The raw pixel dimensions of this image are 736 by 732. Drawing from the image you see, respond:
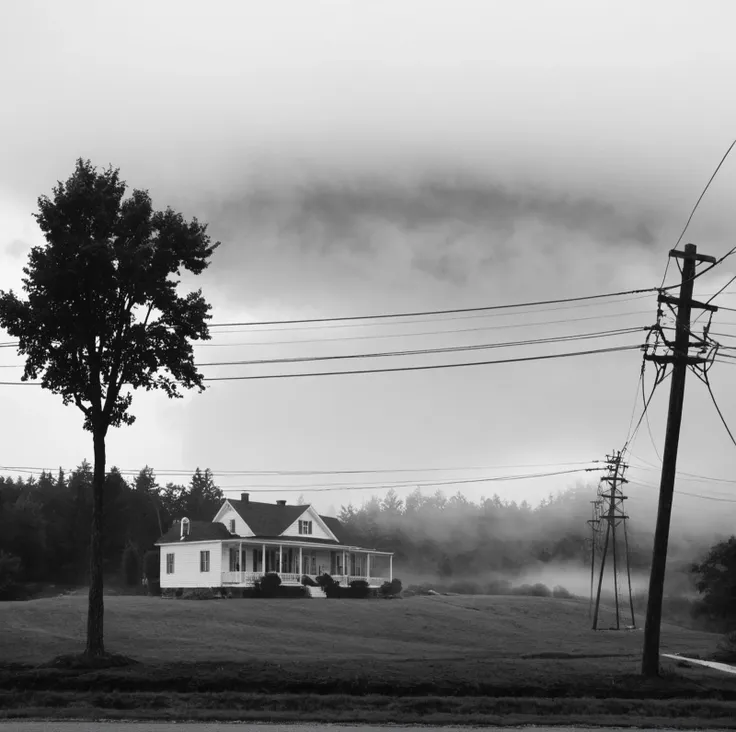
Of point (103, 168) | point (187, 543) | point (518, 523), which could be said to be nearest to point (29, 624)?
point (103, 168)

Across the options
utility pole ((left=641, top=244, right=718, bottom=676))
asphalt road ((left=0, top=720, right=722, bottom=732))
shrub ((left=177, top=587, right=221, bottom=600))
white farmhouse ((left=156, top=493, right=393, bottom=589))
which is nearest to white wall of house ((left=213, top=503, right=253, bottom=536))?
white farmhouse ((left=156, top=493, right=393, bottom=589))

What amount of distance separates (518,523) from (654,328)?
8199 centimetres

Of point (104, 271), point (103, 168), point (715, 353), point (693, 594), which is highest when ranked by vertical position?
point (103, 168)

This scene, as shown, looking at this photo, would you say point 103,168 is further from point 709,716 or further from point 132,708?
point 709,716

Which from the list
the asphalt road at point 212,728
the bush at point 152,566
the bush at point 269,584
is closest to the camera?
the asphalt road at point 212,728

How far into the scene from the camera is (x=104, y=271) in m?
33.0

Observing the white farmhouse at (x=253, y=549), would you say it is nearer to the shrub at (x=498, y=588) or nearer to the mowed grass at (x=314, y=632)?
the mowed grass at (x=314, y=632)

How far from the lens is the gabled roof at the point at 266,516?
77188 millimetres

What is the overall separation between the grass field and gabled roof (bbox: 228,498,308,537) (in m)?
15.9

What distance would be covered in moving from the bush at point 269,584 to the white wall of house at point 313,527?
760 cm

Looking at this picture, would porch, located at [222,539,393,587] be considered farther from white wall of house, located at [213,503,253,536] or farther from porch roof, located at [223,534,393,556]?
white wall of house, located at [213,503,253,536]

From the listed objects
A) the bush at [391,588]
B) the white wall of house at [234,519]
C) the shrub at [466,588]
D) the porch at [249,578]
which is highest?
the white wall of house at [234,519]

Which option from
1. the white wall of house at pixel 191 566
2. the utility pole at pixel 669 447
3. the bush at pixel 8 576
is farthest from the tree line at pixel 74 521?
the utility pole at pixel 669 447

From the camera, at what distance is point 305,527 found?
265 ft
